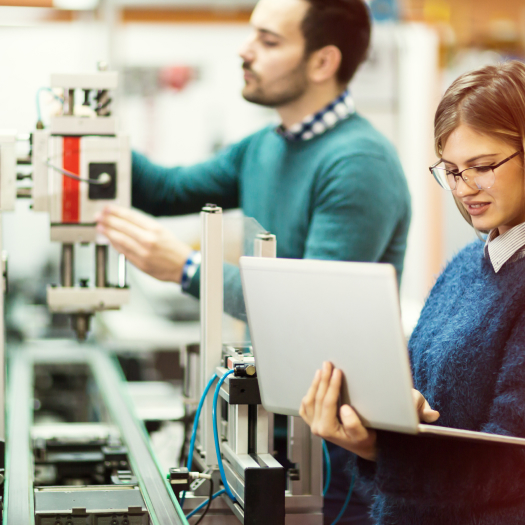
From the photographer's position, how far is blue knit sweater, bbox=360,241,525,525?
3.20 ft

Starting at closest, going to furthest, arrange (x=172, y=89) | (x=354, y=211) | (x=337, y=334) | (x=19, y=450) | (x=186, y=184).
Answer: (x=337, y=334) → (x=19, y=450) → (x=354, y=211) → (x=186, y=184) → (x=172, y=89)

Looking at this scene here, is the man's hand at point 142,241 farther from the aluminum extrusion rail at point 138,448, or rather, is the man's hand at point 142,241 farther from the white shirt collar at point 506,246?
the white shirt collar at point 506,246

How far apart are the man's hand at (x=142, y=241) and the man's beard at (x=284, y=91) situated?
472mm

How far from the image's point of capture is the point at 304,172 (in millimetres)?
1745

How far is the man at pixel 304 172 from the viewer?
156cm

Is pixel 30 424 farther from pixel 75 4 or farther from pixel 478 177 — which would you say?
pixel 75 4

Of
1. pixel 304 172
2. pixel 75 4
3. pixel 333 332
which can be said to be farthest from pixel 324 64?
pixel 75 4

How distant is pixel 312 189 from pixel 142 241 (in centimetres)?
42

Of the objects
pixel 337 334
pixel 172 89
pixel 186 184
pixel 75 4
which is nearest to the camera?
pixel 337 334

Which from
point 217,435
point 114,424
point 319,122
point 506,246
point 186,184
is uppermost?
point 319,122

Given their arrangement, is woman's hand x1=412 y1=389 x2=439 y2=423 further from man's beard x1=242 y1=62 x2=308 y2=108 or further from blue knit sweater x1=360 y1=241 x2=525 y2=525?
man's beard x1=242 y1=62 x2=308 y2=108

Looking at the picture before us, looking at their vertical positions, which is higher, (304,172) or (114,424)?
(304,172)

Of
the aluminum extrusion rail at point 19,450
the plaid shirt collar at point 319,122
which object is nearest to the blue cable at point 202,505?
the aluminum extrusion rail at point 19,450

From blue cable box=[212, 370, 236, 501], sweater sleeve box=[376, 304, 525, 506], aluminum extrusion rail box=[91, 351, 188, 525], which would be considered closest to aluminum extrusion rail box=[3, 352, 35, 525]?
aluminum extrusion rail box=[91, 351, 188, 525]
